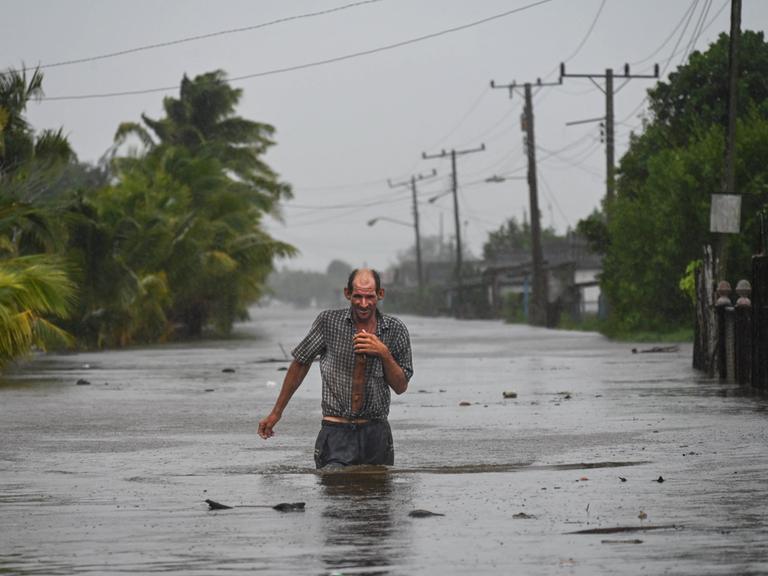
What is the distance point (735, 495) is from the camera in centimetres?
1034

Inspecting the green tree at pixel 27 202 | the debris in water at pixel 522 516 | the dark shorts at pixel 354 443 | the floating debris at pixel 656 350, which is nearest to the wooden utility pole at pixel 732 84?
the floating debris at pixel 656 350

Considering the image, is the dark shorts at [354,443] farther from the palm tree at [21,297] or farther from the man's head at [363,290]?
the palm tree at [21,297]

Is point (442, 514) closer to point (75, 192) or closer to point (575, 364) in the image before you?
point (575, 364)

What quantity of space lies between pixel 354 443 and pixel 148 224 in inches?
1553

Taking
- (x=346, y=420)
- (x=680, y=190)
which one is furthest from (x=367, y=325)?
(x=680, y=190)

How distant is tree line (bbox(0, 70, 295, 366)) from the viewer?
33250mm

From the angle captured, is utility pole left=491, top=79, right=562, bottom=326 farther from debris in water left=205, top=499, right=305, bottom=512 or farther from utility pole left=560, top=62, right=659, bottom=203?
debris in water left=205, top=499, right=305, bottom=512

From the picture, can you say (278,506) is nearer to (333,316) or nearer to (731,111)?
(333,316)

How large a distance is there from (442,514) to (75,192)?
126ft

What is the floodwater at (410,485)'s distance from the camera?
26.3 ft

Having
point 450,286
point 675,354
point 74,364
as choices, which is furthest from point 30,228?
point 450,286

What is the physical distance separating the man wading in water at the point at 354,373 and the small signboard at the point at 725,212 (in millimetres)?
22110

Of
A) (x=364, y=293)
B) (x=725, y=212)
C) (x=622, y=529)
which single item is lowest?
(x=622, y=529)

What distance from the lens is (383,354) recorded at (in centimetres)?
1066
